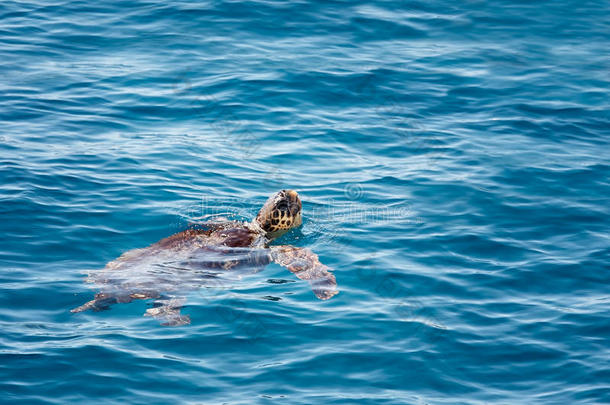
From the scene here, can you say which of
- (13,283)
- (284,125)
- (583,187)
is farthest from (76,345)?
(583,187)

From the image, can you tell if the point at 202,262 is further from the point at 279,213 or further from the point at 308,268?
the point at 279,213

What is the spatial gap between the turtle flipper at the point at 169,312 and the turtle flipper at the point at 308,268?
5.66 feet

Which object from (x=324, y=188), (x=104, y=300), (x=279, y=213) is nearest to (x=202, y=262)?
(x=104, y=300)

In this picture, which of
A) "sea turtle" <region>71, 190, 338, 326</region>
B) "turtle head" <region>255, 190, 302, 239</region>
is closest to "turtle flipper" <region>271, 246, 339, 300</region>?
"sea turtle" <region>71, 190, 338, 326</region>

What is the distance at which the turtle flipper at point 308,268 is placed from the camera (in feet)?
32.2

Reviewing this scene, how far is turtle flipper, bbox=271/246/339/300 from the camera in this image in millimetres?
9820

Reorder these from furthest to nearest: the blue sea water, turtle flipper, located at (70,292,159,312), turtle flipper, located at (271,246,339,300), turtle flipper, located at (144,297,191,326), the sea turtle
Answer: turtle flipper, located at (271,246,339,300), the sea turtle, turtle flipper, located at (70,292,159,312), turtle flipper, located at (144,297,191,326), the blue sea water

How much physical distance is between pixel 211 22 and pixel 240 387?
14.1 meters

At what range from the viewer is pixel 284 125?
1538 cm

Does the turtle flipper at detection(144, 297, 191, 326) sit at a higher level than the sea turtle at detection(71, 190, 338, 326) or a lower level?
lower

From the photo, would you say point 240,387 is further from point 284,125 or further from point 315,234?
point 284,125

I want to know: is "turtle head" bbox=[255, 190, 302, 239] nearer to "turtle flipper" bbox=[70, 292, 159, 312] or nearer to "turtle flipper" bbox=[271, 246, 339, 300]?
"turtle flipper" bbox=[271, 246, 339, 300]

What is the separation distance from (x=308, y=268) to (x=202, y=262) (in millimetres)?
1479

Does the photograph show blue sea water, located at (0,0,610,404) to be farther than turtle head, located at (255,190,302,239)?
No
